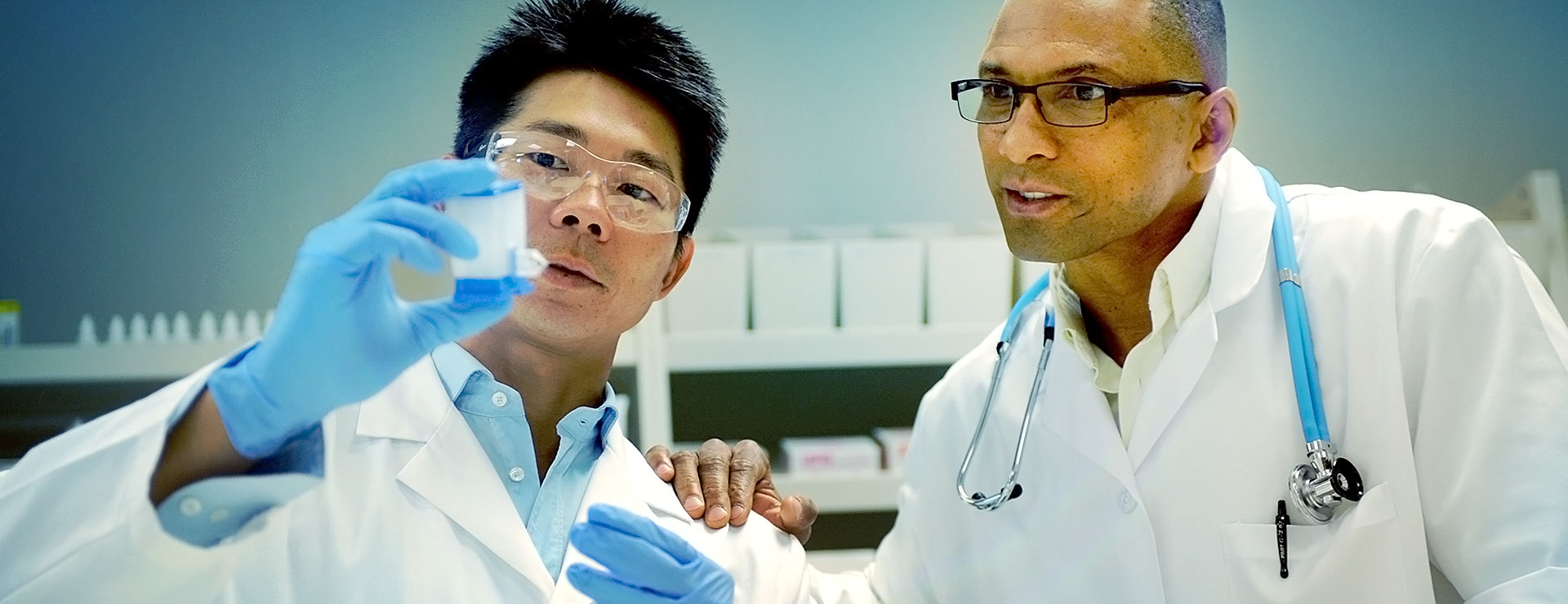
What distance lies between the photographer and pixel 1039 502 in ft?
4.36

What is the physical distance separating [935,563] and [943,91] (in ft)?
4.34

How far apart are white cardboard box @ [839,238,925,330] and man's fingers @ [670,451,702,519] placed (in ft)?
2.69

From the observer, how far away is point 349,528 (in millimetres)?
1023

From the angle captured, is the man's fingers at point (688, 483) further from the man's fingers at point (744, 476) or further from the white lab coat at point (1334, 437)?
the white lab coat at point (1334, 437)

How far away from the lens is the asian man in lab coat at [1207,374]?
1112mm

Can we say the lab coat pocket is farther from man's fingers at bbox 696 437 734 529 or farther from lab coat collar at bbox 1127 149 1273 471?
man's fingers at bbox 696 437 734 529

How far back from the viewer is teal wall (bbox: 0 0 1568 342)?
213 cm

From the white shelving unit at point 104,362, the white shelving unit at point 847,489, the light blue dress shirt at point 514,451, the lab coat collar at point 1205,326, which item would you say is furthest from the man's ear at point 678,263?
the white shelving unit at point 104,362

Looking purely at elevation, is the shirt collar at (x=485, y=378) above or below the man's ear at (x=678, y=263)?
below

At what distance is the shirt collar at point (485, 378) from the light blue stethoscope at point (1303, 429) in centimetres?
42

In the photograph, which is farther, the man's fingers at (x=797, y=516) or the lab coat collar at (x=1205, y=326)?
the man's fingers at (x=797, y=516)

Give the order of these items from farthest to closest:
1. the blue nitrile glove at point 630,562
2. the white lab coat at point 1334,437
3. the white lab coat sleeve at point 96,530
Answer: the white lab coat at point 1334,437, the blue nitrile glove at point 630,562, the white lab coat sleeve at point 96,530

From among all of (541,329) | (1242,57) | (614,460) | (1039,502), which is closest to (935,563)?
(1039,502)

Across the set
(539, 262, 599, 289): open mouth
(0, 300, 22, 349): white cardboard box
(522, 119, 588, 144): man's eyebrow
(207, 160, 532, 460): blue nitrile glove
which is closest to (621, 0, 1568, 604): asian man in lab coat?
(539, 262, 599, 289): open mouth
